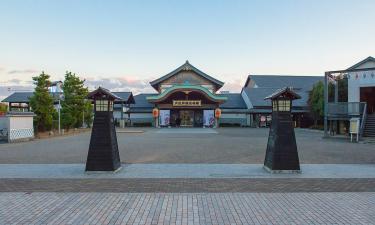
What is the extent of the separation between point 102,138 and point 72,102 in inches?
977

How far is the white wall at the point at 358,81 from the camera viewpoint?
77.8 ft

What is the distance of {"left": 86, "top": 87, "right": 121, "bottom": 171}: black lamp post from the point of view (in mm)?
9336

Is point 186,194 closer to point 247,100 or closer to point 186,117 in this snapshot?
point 186,117

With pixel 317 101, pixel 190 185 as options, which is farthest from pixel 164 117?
pixel 190 185

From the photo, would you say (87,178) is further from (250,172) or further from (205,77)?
(205,77)

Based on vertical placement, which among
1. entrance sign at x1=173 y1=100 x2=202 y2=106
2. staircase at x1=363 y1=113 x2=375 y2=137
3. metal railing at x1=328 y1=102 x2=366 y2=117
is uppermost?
entrance sign at x1=173 y1=100 x2=202 y2=106

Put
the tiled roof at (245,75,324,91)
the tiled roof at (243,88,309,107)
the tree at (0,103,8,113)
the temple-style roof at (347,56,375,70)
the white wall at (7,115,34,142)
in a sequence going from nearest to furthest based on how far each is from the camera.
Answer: the white wall at (7,115,34,142) → the temple-style roof at (347,56,375,70) → the tree at (0,103,8,113) → the tiled roof at (243,88,309,107) → the tiled roof at (245,75,324,91)

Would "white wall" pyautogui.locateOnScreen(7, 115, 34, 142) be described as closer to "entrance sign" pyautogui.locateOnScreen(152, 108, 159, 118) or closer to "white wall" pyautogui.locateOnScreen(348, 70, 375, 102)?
"white wall" pyautogui.locateOnScreen(348, 70, 375, 102)

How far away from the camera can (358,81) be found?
24.5 metres

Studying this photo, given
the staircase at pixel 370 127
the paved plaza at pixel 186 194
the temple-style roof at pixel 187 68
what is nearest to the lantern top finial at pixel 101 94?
the paved plaza at pixel 186 194

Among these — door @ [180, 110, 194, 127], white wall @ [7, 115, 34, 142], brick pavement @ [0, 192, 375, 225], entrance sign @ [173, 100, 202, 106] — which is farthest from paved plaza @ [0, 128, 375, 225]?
door @ [180, 110, 194, 127]

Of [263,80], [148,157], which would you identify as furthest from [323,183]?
[263,80]

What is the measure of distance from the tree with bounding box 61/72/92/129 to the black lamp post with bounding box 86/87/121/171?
22.9m

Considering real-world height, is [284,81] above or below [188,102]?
above
